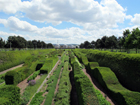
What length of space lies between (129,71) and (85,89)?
5.26 m

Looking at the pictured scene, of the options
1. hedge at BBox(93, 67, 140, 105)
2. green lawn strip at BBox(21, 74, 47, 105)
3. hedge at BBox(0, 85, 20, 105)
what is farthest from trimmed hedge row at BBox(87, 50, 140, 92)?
hedge at BBox(0, 85, 20, 105)

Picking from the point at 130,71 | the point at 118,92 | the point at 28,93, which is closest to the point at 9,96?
the point at 28,93

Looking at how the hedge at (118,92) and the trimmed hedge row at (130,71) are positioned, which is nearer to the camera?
the hedge at (118,92)

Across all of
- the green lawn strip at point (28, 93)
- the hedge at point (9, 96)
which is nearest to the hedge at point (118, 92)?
the green lawn strip at point (28, 93)

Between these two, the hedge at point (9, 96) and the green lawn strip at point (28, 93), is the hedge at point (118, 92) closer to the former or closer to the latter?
the green lawn strip at point (28, 93)

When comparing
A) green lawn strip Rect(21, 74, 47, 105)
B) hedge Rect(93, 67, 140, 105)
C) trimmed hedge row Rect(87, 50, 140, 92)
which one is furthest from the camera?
trimmed hedge row Rect(87, 50, 140, 92)

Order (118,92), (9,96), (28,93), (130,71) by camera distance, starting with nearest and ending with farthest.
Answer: (9,96) < (118,92) < (28,93) < (130,71)

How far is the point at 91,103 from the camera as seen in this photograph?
5.27 meters

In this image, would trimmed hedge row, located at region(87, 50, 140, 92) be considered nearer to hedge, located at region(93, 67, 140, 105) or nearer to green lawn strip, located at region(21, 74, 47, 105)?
hedge, located at region(93, 67, 140, 105)

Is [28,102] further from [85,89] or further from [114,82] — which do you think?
[114,82]

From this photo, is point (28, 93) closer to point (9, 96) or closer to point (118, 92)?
point (9, 96)

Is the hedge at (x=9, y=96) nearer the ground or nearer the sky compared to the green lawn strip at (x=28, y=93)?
nearer the sky

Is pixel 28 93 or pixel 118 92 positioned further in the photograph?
pixel 28 93

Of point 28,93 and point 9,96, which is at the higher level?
point 9,96
